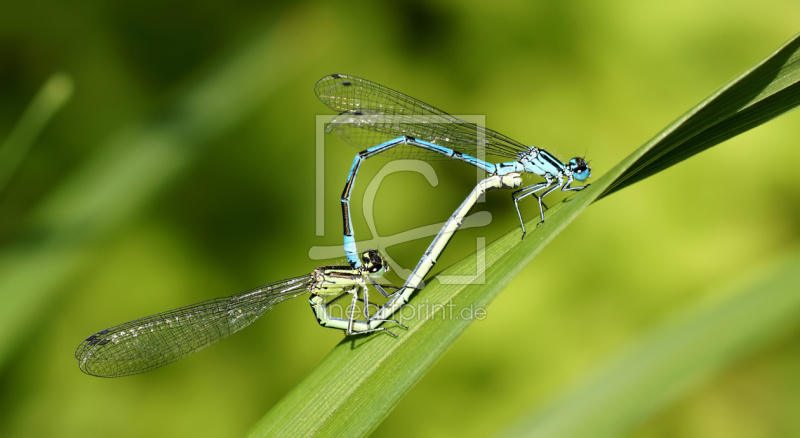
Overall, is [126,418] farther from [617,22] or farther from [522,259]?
[617,22]

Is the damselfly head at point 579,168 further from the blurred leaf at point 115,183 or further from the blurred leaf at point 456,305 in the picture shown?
the blurred leaf at point 115,183

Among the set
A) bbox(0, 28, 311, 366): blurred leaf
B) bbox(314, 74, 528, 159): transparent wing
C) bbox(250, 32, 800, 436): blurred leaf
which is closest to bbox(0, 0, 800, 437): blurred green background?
bbox(314, 74, 528, 159): transparent wing

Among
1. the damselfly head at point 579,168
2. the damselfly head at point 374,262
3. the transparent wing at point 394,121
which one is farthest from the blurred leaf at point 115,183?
the damselfly head at point 579,168

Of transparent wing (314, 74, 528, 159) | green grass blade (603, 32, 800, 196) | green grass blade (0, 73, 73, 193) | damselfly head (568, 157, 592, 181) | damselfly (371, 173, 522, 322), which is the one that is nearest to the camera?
green grass blade (603, 32, 800, 196)

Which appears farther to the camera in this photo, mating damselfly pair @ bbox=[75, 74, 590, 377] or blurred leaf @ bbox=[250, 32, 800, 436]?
mating damselfly pair @ bbox=[75, 74, 590, 377]

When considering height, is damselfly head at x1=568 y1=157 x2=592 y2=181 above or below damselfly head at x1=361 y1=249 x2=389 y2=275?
above

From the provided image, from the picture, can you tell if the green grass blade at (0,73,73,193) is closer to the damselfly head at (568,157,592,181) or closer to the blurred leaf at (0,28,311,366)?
the blurred leaf at (0,28,311,366)

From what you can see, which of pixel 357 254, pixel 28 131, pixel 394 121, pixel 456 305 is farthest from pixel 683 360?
pixel 28 131

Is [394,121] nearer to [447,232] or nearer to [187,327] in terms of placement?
[447,232]
